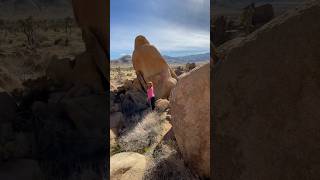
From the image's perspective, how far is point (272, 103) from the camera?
277 cm

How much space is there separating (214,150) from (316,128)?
819mm

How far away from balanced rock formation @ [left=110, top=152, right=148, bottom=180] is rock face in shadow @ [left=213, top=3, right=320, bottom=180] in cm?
359

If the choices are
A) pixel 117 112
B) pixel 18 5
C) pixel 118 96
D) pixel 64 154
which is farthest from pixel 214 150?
pixel 118 96

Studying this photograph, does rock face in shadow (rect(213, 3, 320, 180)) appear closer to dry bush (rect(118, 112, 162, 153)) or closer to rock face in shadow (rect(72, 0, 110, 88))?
rock face in shadow (rect(72, 0, 110, 88))

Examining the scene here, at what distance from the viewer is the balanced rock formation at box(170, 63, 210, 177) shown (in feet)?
20.5

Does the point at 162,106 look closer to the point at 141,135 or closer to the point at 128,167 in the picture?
the point at 141,135

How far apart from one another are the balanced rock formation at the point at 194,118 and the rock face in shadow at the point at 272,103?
125 inches

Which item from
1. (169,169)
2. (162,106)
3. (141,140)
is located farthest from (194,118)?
(162,106)

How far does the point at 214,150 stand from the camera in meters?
3.09

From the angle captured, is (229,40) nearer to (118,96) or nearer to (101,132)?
(101,132)

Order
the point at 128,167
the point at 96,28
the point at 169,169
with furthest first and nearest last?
the point at 169,169 < the point at 128,167 < the point at 96,28

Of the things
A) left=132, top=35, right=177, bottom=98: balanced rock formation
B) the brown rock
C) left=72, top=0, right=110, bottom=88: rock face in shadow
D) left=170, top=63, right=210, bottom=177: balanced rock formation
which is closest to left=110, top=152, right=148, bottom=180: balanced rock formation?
left=170, top=63, right=210, bottom=177: balanced rock formation

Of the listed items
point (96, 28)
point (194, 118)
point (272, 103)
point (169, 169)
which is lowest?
point (169, 169)

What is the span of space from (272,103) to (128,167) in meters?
4.31
